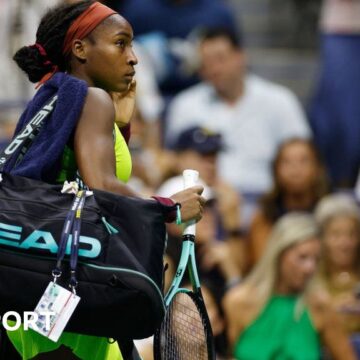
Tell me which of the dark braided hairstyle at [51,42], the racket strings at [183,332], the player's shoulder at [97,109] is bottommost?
the racket strings at [183,332]

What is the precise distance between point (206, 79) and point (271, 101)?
476 mm

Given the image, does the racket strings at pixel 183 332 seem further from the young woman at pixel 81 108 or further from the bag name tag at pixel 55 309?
the bag name tag at pixel 55 309

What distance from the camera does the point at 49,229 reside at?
3.65m

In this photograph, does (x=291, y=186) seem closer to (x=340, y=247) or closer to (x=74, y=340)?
(x=340, y=247)

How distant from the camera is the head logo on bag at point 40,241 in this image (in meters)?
3.65

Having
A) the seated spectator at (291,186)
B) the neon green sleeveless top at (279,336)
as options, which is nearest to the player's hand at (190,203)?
the neon green sleeveless top at (279,336)

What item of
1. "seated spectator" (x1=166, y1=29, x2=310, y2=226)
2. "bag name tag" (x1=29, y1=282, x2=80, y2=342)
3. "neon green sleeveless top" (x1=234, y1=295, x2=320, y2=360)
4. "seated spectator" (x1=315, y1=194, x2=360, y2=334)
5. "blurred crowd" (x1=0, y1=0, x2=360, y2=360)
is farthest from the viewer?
"seated spectator" (x1=166, y1=29, x2=310, y2=226)

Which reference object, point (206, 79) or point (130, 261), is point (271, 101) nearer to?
point (206, 79)

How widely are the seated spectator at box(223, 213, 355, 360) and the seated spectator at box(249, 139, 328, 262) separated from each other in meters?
0.77

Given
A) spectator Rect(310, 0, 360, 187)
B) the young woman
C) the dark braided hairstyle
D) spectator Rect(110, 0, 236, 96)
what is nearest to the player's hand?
the young woman

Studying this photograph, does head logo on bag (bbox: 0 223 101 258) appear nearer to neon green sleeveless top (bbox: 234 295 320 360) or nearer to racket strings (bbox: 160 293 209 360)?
racket strings (bbox: 160 293 209 360)

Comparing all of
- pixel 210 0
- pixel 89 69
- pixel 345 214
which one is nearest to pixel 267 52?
pixel 210 0

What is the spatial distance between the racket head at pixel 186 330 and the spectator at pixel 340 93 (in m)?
4.82

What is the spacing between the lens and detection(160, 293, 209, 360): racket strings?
3.97 m
